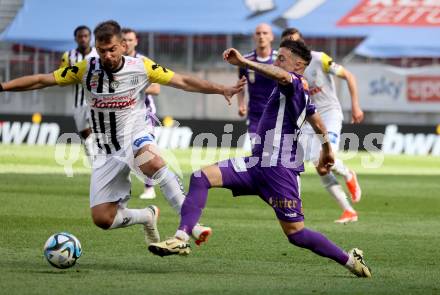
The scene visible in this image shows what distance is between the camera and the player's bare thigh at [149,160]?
9.90 meters

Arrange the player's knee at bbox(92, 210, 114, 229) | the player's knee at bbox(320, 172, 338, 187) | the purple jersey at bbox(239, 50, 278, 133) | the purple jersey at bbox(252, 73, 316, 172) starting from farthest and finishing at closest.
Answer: the purple jersey at bbox(239, 50, 278, 133) → the player's knee at bbox(320, 172, 338, 187) → the player's knee at bbox(92, 210, 114, 229) → the purple jersey at bbox(252, 73, 316, 172)

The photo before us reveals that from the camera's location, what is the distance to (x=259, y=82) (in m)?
15.0

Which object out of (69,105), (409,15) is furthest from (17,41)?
(409,15)

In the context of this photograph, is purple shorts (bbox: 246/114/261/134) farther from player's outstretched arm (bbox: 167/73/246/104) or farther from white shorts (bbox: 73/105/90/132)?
player's outstretched arm (bbox: 167/73/246/104)

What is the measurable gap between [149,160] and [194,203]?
1.07 m

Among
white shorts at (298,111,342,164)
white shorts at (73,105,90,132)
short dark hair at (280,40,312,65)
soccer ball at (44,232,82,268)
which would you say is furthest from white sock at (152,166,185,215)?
white shorts at (73,105,90,132)

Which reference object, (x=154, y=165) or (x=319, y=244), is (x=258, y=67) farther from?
(x=154, y=165)

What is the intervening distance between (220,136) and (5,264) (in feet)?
75.1

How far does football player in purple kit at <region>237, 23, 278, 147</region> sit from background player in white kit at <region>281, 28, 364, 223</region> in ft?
2.07

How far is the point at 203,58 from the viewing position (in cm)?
3553

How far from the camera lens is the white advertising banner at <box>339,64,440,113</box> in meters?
34.4

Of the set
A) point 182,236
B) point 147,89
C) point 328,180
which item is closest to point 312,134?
point 328,180

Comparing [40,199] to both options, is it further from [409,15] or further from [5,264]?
[409,15]

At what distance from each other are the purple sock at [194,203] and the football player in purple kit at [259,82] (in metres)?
5.75
